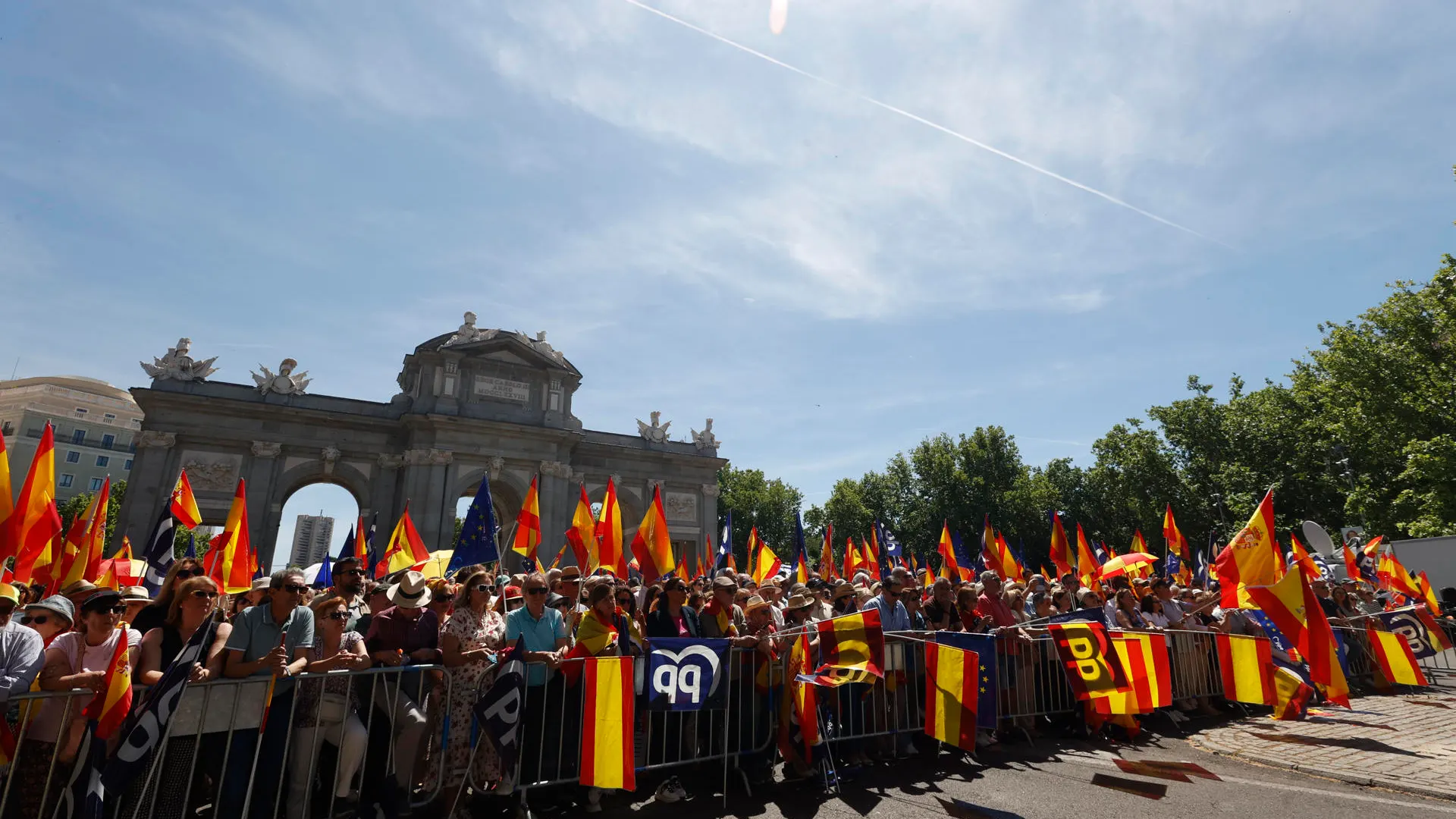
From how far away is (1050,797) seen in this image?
5453 millimetres

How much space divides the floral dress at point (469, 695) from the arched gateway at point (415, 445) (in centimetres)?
2504

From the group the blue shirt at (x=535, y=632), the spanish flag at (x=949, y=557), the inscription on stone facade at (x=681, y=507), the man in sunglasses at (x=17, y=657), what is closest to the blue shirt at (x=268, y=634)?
the man in sunglasses at (x=17, y=657)

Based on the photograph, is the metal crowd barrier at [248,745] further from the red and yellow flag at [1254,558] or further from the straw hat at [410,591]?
the red and yellow flag at [1254,558]

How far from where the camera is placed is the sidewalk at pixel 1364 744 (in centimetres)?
578

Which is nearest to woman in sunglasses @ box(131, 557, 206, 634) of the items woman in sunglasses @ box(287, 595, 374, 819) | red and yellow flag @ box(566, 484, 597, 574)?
woman in sunglasses @ box(287, 595, 374, 819)

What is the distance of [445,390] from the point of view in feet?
99.6

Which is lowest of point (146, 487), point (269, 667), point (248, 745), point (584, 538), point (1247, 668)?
point (248, 745)

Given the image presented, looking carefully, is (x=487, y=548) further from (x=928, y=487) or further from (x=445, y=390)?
(x=928, y=487)

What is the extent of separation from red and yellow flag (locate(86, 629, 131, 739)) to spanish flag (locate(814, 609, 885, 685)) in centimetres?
478

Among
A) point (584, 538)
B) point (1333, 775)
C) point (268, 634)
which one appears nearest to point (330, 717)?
point (268, 634)

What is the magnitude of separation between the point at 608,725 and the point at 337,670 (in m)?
1.92

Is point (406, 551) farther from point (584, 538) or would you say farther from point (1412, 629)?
point (1412, 629)

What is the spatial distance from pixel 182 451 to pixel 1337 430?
4477 centimetres

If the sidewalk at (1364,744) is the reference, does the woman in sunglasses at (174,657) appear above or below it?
above
